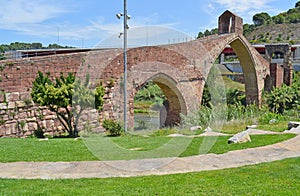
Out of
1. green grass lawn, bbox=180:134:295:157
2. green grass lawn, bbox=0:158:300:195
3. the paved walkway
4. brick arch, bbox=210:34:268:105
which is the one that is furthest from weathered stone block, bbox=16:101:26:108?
brick arch, bbox=210:34:268:105

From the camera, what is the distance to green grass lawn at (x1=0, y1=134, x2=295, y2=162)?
6.04 m

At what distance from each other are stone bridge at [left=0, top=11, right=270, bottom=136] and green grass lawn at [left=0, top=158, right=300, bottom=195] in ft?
17.1

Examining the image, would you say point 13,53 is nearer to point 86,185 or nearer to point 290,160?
point 86,185

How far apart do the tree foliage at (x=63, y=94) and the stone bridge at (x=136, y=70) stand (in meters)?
0.52

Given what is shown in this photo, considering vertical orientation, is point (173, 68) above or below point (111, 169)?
above

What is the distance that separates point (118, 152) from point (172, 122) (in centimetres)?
1165

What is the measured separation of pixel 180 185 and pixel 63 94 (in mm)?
5400

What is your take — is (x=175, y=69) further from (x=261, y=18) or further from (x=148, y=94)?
(x=261, y=18)

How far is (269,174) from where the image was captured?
4781 mm

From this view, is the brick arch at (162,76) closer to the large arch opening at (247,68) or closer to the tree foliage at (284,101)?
the tree foliage at (284,101)

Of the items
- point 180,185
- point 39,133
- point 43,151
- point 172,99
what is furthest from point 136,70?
point 180,185

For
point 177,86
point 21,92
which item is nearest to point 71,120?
point 21,92

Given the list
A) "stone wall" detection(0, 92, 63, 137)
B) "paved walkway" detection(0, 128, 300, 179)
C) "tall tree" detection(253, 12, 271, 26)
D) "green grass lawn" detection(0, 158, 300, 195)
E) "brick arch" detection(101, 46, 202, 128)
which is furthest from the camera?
"tall tree" detection(253, 12, 271, 26)

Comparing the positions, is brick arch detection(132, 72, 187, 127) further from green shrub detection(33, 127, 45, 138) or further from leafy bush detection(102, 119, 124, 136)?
green shrub detection(33, 127, 45, 138)
